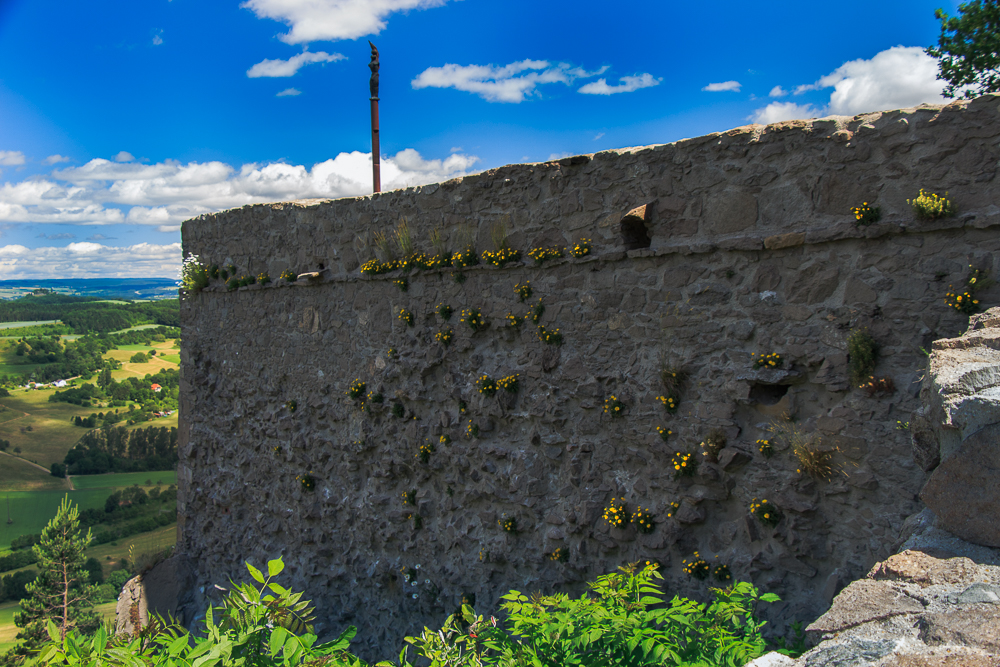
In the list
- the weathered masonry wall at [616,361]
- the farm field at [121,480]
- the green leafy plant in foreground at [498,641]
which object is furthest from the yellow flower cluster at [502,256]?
the farm field at [121,480]

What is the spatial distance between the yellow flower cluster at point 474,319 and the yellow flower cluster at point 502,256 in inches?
19.8

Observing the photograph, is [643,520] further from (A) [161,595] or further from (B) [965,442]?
(A) [161,595]

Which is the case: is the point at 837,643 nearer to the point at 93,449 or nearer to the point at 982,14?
the point at 982,14

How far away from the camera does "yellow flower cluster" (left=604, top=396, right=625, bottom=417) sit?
4.99m

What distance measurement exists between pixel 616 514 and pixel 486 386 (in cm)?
168

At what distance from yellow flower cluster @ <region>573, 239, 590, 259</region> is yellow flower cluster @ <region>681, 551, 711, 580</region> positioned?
98.6 inches

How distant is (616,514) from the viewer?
16.1ft

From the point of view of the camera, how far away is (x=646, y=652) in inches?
92.6

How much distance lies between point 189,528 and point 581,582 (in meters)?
6.83

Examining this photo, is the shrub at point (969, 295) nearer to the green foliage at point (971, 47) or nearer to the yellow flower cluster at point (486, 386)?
the yellow flower cluster at point (486, 386)

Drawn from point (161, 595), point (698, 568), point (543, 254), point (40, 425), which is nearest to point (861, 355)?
point (698, 568)

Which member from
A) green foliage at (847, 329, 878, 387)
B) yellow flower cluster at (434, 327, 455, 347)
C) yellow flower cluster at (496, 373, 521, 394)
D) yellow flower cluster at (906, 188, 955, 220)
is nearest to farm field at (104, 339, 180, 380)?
yellow flower cluster at (434, 327, 455, 347)

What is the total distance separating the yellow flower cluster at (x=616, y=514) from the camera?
4.89m

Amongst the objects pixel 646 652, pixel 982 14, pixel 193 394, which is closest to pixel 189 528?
pixel 193 394
